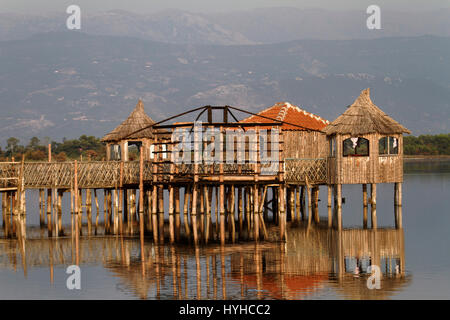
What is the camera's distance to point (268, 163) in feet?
144

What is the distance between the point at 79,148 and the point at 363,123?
75.9 m

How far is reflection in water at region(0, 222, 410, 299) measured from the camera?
24.7 m

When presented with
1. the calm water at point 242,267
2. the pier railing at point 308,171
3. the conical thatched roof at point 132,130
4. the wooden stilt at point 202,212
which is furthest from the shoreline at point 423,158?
the calm water at point 242,267

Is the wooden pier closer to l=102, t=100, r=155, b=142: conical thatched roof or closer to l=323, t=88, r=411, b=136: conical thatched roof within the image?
l=323, t=88, r=411, b=136: conical thatched roof

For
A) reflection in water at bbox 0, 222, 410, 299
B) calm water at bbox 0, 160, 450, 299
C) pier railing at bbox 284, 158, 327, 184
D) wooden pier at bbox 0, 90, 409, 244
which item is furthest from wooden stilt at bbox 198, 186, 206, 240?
pier railing at bbox 284, 158, 327, 184

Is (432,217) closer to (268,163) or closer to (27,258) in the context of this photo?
(268,163)

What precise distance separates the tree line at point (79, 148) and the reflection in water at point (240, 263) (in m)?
35.6

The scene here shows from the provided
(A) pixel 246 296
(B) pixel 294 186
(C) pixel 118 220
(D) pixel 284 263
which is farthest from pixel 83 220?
(A) pixel 246 296

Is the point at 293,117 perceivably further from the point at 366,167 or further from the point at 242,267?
the point at 242,267

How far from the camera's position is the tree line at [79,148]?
97.2 meters

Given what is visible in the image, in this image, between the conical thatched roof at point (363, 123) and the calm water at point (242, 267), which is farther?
the conical thatched roof at point (363, 123)

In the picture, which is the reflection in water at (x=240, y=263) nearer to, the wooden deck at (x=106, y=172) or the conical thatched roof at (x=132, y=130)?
the wooden deck at (x=106, y=172)

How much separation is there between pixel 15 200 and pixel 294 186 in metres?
15.6

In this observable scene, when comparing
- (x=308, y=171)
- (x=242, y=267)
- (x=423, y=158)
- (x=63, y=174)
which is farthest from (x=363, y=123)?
(x=423, y=158)
